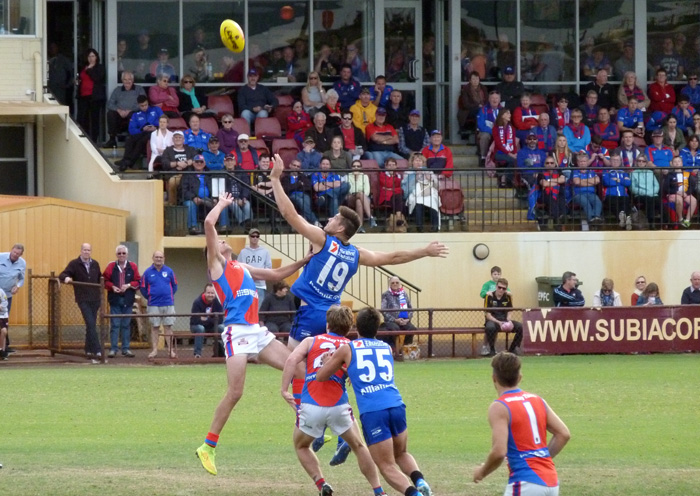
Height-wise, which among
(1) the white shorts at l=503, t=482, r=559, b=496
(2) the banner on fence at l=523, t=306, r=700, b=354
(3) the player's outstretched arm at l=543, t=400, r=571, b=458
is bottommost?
(2) the banner on fence at l=523, t=306, r=700, b=354

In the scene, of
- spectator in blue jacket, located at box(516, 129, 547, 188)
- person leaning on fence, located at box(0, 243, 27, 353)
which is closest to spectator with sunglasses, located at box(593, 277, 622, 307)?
spectator in blue jacket, located at box(516, 129, 547, 188)

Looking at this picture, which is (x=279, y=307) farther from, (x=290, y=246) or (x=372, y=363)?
(x=372, y=363)

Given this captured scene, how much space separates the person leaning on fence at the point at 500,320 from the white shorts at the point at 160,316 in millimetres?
4975

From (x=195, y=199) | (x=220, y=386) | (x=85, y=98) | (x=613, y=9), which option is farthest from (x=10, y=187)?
(x=613, y=9)

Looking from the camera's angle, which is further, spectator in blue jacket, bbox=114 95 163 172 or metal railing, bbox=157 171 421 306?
spectator in blue jacket, bbox=114 95 163 172

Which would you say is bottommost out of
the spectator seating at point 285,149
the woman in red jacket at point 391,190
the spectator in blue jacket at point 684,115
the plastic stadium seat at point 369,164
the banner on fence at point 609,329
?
the banner on fence at point 609,329

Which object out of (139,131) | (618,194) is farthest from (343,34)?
(618,194)

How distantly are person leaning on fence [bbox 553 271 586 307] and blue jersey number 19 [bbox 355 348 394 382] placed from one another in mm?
12562

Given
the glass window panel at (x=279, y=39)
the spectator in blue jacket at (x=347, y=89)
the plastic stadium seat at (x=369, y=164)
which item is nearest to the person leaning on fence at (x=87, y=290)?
the plastic stadium seat at (x=369, y=164)

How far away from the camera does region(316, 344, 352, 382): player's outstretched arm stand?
8.75 meters

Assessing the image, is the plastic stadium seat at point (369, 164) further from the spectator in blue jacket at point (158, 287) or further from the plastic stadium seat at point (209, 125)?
the spectator in blue jacket at point (158, 287)

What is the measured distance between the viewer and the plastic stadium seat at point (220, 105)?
25.0 m

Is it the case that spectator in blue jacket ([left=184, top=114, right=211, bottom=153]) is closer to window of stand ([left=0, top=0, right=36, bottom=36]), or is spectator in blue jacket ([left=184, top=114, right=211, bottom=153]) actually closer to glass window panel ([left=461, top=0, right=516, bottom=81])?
window of stand ([left=0, top=0, right=36, bottom=36])

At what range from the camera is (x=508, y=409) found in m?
7.11
